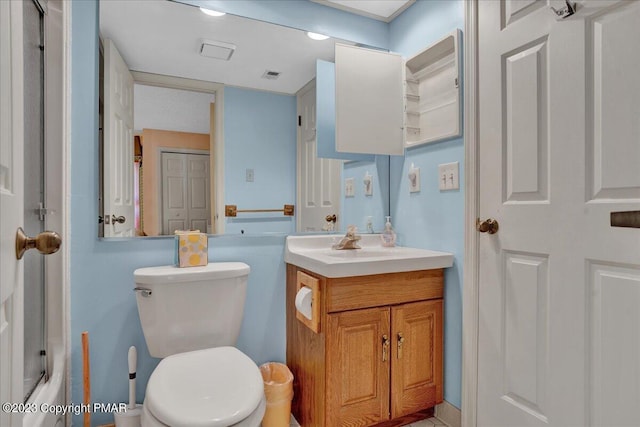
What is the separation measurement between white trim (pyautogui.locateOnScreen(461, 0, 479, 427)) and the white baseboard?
0.17ft

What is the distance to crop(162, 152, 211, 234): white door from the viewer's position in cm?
167

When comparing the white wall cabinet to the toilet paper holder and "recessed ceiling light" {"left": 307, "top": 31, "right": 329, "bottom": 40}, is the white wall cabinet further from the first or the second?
the toilet paper holder

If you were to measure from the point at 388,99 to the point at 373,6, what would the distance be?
0.53 metres

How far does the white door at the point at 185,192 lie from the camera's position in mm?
1675

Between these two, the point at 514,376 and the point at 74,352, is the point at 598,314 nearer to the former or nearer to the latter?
the point at 514,376

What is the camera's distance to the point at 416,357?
1659mm

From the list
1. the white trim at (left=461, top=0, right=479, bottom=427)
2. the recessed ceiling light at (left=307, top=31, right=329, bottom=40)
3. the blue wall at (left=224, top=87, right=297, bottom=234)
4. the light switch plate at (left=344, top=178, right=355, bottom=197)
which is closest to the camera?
the white trim at (left=461, top=0, right=479, bottom=427)

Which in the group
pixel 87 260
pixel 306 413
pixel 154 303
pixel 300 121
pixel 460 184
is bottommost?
pixel 306 413

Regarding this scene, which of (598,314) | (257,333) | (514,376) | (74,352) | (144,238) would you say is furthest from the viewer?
(257,333)

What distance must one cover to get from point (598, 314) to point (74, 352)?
197 centimetres

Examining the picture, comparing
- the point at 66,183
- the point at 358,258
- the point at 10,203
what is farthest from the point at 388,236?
the point at 10,203

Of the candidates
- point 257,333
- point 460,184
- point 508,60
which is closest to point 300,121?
point 460,184

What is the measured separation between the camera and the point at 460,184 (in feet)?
5.39

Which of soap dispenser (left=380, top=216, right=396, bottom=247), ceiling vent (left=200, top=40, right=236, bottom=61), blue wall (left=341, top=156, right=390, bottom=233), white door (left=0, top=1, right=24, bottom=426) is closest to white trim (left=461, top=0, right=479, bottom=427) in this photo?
soap dispenser (left=380, top=216, right=396, bottom=247)
